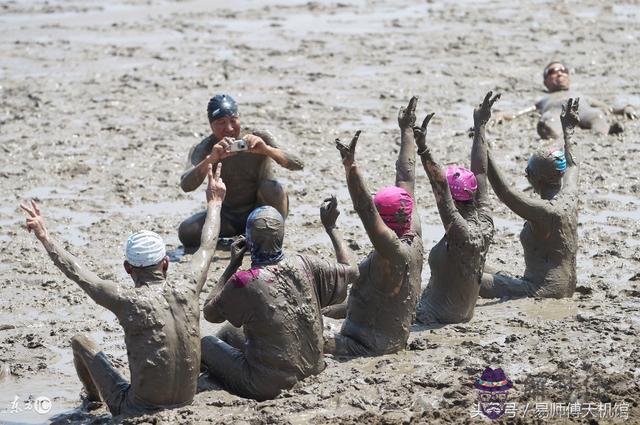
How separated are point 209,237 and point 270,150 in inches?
104

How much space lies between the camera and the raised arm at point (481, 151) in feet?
26.9

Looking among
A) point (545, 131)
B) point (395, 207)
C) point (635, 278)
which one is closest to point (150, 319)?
point (395, 207)

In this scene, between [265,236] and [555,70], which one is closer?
[265,236]

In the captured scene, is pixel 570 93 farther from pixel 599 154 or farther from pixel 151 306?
pixel 151 306

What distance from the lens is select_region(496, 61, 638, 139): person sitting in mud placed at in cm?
1317

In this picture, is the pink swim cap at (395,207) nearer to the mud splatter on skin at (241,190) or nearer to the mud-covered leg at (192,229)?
the mud splatter on skin at (241,190)

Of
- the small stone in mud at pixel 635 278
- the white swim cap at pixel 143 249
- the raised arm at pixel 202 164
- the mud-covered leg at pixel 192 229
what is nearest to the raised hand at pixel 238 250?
the white swim cap at pixel 143 249

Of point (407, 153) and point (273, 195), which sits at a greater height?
point (407, 153)

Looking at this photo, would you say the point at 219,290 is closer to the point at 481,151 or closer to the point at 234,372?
the point at 234,372

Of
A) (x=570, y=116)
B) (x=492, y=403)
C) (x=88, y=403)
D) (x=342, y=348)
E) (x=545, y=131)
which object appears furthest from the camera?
(x=545, y=131)

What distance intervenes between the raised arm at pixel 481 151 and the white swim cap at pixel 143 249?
240cm

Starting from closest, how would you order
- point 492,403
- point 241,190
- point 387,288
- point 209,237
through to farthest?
point 492,403 → point 209,237 → point 387,288 → point 241,190

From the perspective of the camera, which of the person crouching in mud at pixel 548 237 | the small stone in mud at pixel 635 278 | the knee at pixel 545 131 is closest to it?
the person crouching in mud at pixel 548 237

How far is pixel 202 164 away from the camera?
9.62 metres
